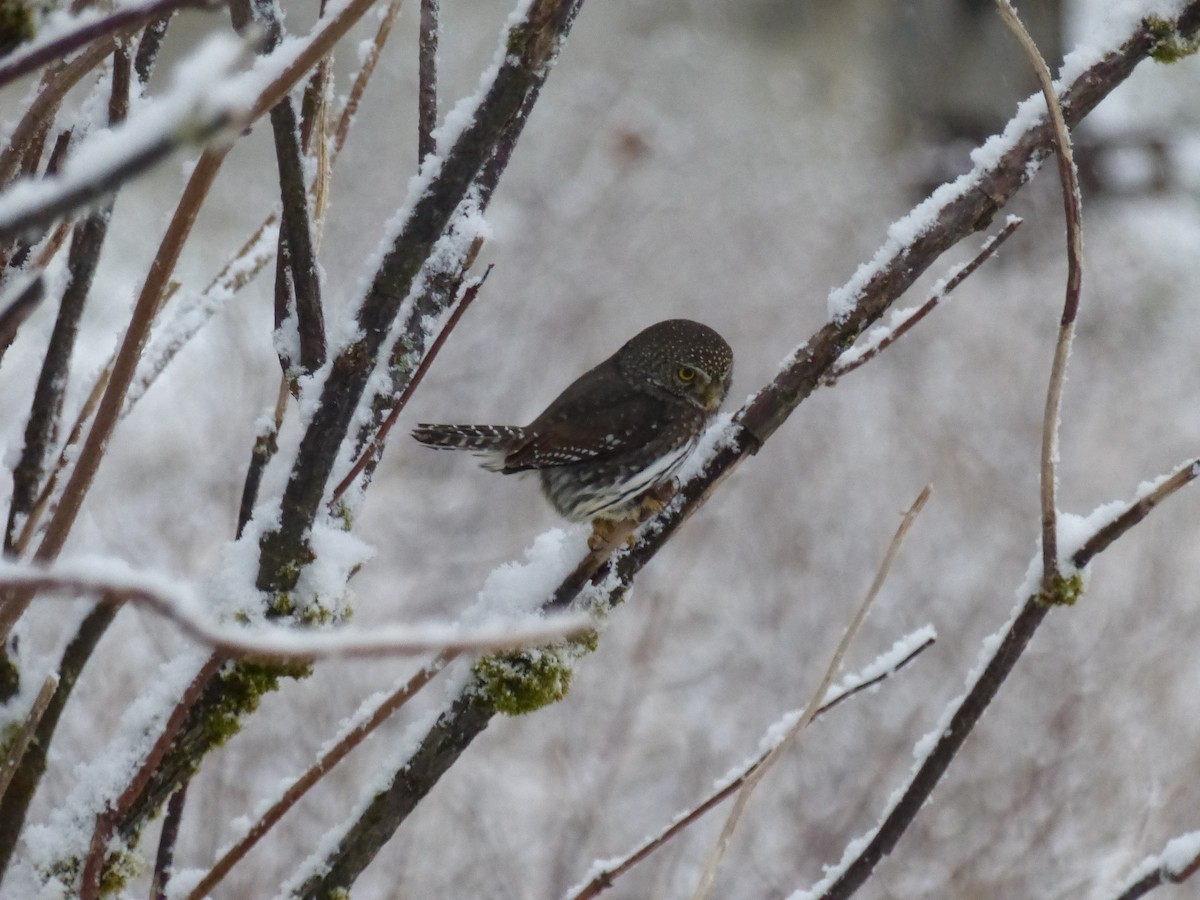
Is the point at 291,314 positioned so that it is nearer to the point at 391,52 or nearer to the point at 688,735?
the point at 688,735

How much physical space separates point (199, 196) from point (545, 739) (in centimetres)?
480

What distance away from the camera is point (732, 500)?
6.77m

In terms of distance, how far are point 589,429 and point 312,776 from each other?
1936 millimetres

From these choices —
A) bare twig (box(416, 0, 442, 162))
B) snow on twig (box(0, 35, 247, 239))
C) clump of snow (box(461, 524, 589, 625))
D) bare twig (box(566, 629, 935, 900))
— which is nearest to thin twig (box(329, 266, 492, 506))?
clump of snow (box(461, 524, 589, 625))

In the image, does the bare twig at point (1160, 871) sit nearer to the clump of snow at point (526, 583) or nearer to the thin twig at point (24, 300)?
the clump of snow at point (526, 583)

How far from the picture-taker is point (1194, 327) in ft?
26.7

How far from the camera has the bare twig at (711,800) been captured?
3.39ft

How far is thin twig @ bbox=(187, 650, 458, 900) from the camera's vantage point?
0.95 metres

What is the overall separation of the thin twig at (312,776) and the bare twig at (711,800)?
24 cm

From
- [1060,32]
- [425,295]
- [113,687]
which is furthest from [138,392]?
[1060,32]

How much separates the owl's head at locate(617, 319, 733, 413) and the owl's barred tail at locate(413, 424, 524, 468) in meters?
0.34

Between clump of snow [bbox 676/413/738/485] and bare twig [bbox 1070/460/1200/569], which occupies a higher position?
clump of snow [bbox 676/413/738/485]

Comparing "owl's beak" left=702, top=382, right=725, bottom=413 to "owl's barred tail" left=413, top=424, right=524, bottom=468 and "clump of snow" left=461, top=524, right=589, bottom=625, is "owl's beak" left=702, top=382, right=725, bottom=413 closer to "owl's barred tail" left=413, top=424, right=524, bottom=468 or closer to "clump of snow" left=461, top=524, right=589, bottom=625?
"owl's barred tail" left=413, top=424, right=524, bottom=468

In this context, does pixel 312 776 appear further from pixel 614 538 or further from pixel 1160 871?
pixel 1160 871
